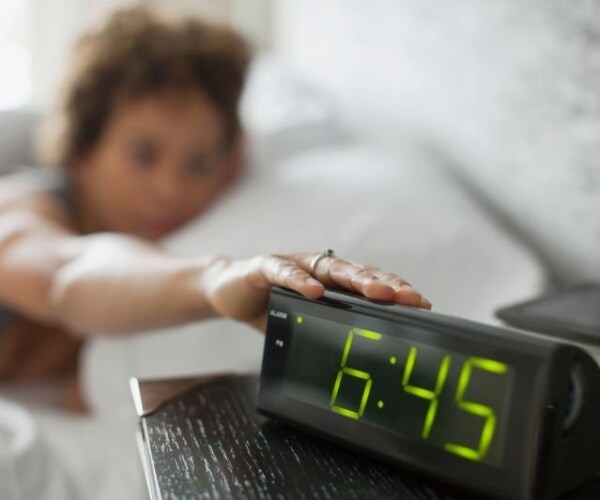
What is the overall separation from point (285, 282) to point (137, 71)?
0.76 meters

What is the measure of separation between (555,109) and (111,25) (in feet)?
2.31

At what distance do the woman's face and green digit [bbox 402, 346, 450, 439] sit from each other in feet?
2.50

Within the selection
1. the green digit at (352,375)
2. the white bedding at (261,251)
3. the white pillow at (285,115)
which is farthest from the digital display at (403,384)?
the white pillow at (285,115)

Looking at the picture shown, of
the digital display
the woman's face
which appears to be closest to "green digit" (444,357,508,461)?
the digital display

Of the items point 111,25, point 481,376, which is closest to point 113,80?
point 111,25

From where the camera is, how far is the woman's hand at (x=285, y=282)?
546 mm

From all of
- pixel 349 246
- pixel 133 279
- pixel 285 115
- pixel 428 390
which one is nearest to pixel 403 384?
pixel 428 390

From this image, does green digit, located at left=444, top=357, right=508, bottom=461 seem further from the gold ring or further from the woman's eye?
the woman's eye

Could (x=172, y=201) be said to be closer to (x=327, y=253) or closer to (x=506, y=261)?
(x=506, y=261)

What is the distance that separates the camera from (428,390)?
1.65ft

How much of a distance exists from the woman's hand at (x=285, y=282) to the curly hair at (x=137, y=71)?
62 cm

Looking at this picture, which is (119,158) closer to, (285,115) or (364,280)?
(285,115)

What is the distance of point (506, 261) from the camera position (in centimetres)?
94

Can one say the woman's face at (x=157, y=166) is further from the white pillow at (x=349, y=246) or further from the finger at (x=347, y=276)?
the finger at (x=347, y=276)
